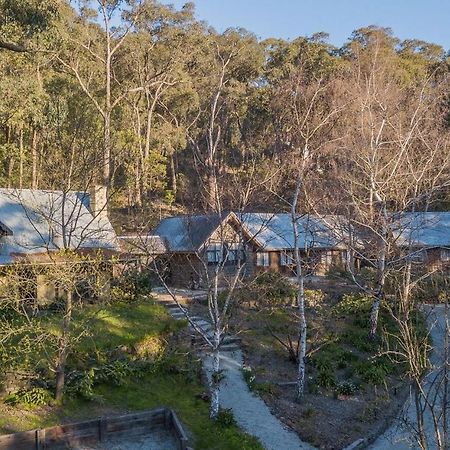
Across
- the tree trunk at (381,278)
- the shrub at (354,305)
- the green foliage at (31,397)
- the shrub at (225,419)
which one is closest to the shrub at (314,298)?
the shrub at (354,305)

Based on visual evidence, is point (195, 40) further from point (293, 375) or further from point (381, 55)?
point (293, 375)

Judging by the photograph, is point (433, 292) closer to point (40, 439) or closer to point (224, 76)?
point (40, 439)

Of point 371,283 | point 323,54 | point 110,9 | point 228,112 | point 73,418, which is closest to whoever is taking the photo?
point 73,418

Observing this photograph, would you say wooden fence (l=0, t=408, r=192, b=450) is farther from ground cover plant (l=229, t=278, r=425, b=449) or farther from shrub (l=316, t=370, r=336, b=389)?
shrub (l=316, t=370, r=336, b=389)

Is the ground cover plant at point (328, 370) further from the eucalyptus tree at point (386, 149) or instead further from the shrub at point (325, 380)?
the eucalyptus tree at point (386, 149)

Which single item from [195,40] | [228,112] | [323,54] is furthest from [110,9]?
[323,54]

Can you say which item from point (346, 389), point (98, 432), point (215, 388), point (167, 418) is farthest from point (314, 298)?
point (98, 432)
